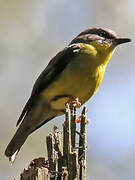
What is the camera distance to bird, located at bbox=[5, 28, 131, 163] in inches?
264

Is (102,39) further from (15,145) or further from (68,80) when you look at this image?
(15,145)

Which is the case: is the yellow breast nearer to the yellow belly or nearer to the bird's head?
the yellow belly

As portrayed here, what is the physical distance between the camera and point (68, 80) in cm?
673

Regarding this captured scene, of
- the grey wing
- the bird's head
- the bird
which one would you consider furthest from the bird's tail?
the bird's head

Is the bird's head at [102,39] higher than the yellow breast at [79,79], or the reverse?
the bird's head at [102,39]

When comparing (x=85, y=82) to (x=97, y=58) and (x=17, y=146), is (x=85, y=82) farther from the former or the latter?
(x=17, y=146)

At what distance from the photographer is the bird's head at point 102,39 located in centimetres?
715

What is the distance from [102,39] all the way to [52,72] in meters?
0.72

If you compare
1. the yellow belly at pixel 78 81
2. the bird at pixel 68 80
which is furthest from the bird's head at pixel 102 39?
the yellow belly at pixel 78 81

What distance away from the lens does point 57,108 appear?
7.01 metres

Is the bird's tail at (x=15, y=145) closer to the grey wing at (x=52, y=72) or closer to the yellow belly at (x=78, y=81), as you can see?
the grey wing at (x=52, y=72)

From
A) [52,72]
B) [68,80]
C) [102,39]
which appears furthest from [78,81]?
[102,39]

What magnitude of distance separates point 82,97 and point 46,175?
2.62m

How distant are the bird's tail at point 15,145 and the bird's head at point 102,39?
1.29m
